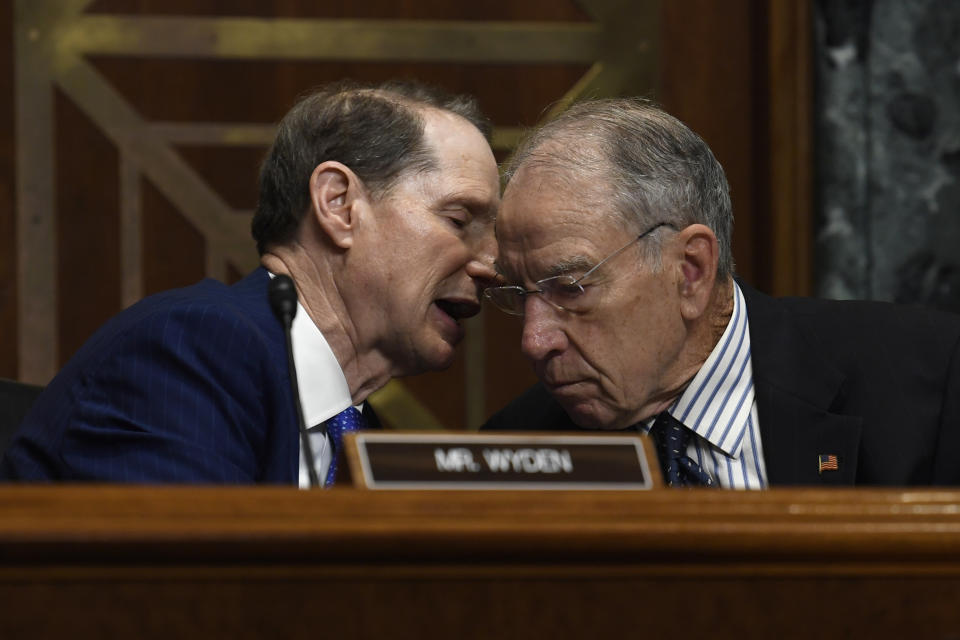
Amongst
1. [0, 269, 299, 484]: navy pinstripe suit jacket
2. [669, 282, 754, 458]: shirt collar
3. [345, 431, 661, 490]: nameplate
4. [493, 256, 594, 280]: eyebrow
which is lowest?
[669, 282, 754, 458]: shirt collar

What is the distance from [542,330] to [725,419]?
299 mm

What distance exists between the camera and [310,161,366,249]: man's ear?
2068mm

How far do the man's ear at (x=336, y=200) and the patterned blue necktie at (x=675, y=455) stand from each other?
0.57 metres

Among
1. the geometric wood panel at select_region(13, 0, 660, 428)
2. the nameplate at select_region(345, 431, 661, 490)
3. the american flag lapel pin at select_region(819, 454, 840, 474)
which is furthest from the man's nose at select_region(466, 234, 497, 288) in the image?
the nameplate at select_region(345, 431, 661, 490)

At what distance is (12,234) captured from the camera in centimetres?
308

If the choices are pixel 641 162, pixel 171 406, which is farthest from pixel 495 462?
pixel 641 162

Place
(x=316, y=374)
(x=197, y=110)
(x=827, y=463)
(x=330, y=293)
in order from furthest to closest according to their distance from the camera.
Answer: (x=197, y=110), (x=330, y=293), (x=316, y=374), (x=827, y=463)

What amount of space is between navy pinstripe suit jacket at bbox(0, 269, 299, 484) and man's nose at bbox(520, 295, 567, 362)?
369mm

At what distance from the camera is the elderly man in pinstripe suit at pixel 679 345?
1881 mm

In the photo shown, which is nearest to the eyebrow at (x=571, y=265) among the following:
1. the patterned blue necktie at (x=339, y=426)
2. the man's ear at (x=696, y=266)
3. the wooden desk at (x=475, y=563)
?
the man's ear at (x=696, y=266)

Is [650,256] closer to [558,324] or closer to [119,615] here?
[558,324]

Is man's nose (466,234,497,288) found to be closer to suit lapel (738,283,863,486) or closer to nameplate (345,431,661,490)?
suit lapel (738,283,863,486)

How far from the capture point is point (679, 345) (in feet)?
6.37

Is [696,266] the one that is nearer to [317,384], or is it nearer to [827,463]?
[827,463]
